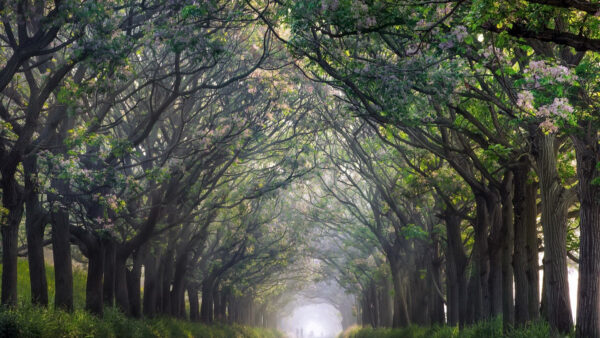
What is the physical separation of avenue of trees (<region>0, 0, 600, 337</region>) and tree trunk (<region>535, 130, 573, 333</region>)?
4cm

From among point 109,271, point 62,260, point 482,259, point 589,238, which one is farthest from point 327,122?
point 589,238

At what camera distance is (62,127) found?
14.8 metres

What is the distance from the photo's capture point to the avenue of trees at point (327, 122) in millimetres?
9812

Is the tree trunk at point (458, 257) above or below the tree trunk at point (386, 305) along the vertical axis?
above

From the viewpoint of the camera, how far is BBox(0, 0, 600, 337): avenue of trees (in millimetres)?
9812

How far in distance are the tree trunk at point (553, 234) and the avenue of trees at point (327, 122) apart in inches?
1.5

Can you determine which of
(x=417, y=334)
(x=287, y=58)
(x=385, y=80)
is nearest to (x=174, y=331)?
(x=417, y=334)

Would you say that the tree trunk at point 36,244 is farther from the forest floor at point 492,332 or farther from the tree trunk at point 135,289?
the forest floor at point 492,332

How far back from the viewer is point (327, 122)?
2003cm

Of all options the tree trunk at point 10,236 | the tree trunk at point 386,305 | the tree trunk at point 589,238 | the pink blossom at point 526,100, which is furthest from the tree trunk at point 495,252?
the tree trunk at point 386,305

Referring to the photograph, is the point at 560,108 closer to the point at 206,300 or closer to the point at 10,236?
the point at 10,236

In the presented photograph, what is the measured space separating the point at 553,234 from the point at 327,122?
9538 mm

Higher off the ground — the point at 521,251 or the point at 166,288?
the point at 521,251

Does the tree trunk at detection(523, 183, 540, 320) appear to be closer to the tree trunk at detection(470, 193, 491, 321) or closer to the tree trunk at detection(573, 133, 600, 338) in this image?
the tree trunk at detection(470, 193, 491, 321)
